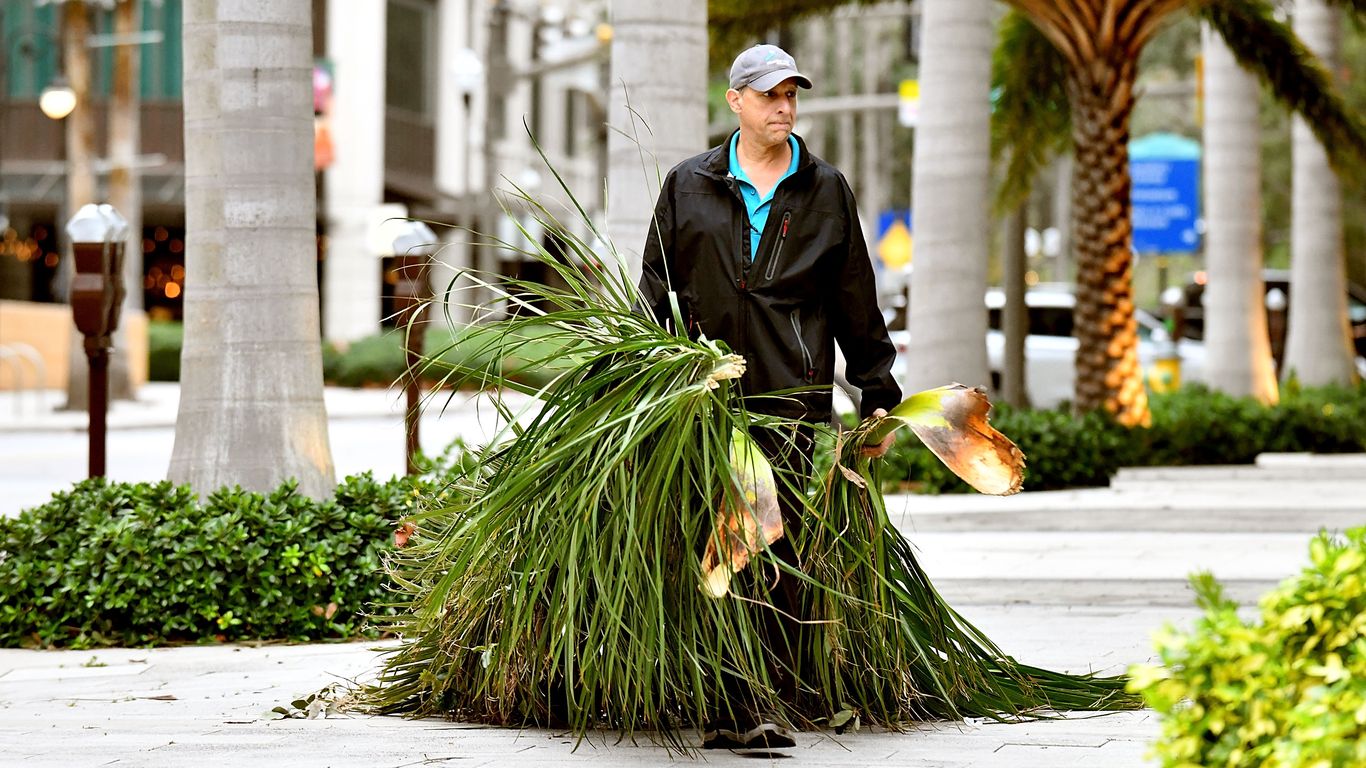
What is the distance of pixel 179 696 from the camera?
6.62 m

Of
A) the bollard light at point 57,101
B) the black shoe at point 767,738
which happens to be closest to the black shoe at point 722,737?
the black shoe at point 767,738

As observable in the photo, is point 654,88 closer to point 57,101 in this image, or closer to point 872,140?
point 57,101

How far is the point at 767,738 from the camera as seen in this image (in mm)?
5195

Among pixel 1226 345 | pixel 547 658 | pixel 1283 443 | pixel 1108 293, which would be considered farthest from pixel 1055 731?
pixel 1226 345

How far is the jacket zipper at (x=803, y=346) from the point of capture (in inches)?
220

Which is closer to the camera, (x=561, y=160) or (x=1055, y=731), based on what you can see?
(x=1055, y=731)

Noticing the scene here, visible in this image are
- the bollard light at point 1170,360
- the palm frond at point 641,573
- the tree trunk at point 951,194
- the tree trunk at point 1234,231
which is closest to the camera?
the palm frond at point 641,573

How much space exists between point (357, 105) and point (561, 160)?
61.8 feet

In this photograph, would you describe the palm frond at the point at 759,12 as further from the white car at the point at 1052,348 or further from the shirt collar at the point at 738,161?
the shirt collar at the point at 738,161

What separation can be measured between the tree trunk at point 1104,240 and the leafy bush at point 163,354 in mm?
24507

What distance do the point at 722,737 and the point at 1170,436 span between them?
12.0 m

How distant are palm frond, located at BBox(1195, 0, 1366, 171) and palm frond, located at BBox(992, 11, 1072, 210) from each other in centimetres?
158

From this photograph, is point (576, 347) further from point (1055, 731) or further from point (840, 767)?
point (1055, 731)

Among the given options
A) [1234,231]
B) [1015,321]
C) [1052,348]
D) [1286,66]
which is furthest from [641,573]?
[1052,348]
